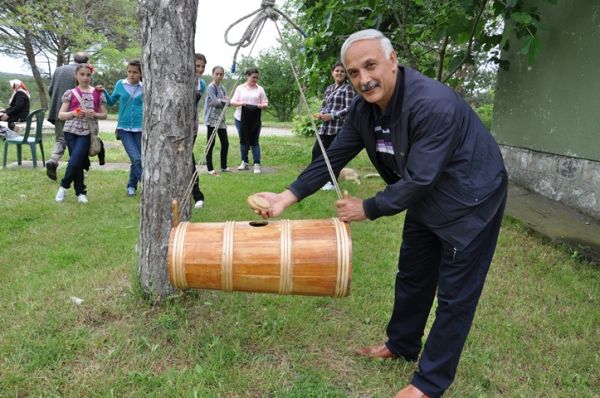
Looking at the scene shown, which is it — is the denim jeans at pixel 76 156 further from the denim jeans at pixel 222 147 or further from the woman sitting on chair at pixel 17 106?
the woman sitting on chair at pixel 17 106

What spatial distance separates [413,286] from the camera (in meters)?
2.68

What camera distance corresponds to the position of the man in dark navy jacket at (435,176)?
2.09m

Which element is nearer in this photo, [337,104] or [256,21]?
[256,21]

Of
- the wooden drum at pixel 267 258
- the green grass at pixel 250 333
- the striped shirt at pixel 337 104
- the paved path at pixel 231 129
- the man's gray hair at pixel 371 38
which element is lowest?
the green grass at pixel 250 333

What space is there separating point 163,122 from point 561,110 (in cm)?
529

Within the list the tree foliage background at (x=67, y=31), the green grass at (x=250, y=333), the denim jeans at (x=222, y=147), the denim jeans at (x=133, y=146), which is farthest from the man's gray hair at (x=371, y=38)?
the tree foliage background at (x=67, y=31)

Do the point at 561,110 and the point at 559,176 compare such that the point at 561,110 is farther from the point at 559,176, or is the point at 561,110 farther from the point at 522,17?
the point at 522,17

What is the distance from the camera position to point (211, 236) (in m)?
2.29

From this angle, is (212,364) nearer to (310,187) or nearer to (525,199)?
(310,187)

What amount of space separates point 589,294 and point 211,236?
3.12m

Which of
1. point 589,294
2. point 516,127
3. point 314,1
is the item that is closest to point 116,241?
point 314,1

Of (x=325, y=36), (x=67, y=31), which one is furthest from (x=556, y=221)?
(x=67, y=31)

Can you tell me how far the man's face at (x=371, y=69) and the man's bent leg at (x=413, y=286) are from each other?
0.70m

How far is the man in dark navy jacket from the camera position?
6.86 ft
